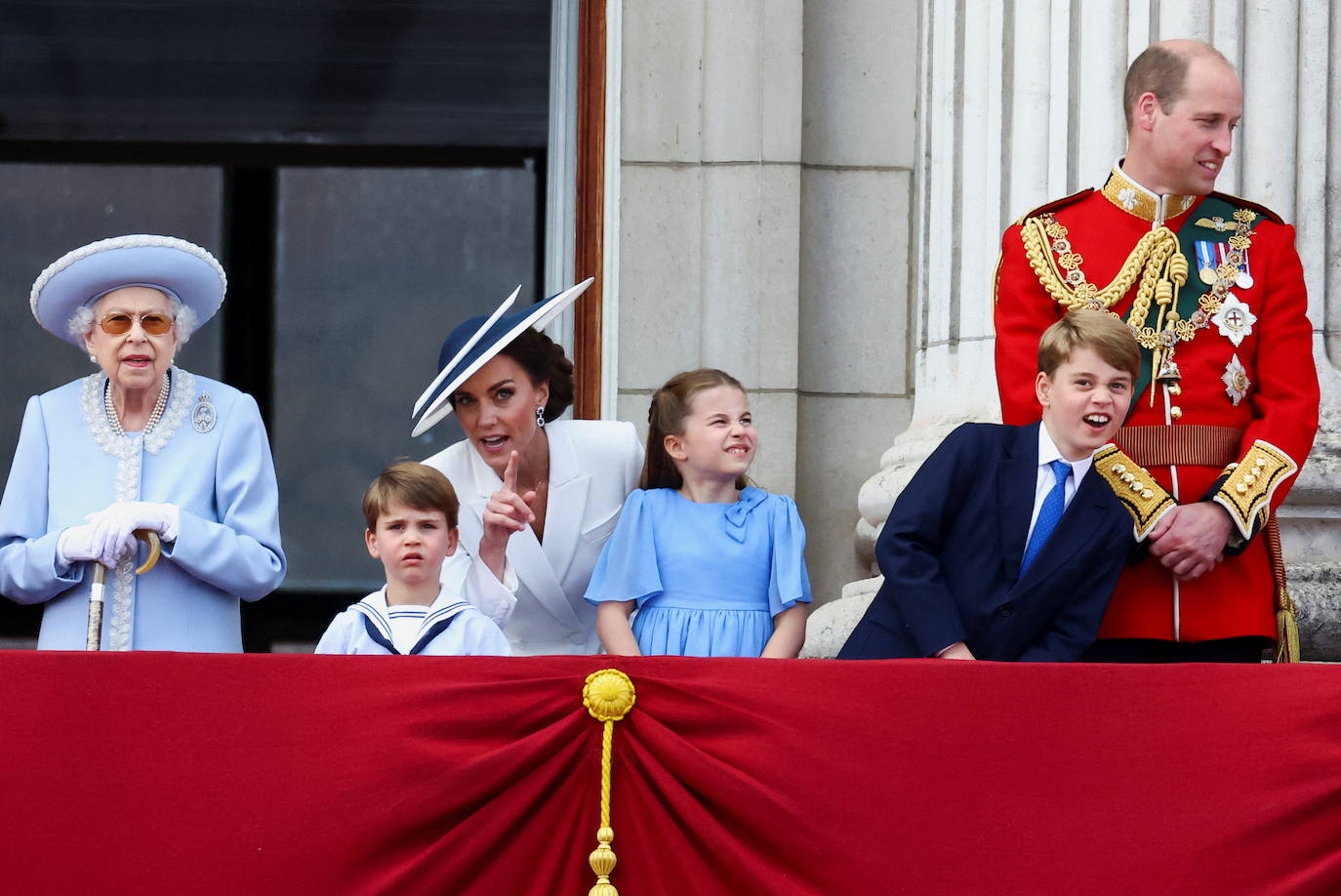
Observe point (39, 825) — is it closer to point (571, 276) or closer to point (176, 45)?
point (571, 276)

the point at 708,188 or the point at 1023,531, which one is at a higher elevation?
the point at 708,188

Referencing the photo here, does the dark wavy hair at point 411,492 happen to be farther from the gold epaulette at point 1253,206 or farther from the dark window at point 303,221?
the dark window at point 303,221

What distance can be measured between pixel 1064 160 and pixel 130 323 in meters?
2.36

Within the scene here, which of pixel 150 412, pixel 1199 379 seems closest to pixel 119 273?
pixel 150 412

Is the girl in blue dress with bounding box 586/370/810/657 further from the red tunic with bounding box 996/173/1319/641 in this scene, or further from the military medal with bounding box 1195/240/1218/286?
the military medal with bounding box 1195/240/1218/286

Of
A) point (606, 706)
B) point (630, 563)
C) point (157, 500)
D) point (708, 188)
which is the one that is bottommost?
point (606, 706)

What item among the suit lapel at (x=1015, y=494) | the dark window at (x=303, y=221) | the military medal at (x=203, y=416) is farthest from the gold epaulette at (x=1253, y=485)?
the dark window at (x=303, y=221)

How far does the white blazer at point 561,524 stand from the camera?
14.2 ft

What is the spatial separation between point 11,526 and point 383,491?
2.27ft

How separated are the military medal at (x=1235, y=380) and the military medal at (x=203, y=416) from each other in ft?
6.29

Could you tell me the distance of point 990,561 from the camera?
367 centimetres

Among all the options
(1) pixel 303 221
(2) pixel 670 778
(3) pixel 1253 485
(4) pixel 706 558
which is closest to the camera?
(2) pixel 670 778

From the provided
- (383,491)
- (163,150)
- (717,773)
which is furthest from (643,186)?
(163,150)

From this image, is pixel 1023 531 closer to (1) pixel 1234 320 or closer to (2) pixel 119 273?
(1) pixel 1234 320
